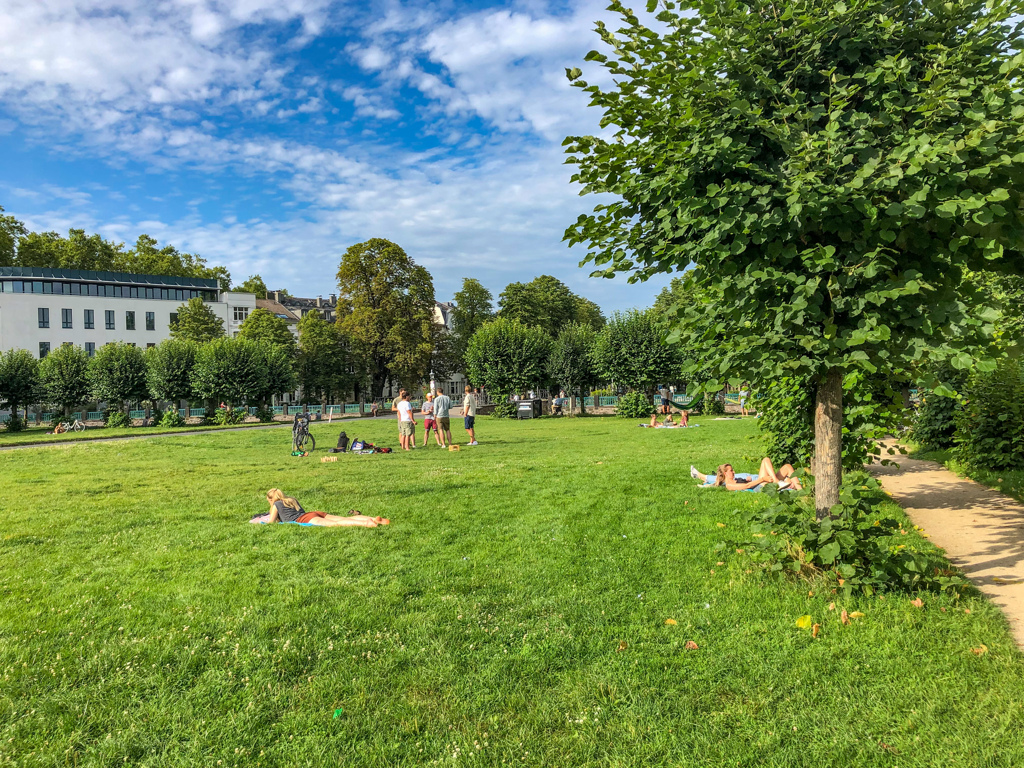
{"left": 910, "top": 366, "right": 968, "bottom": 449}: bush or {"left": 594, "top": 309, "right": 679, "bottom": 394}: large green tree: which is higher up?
{"left": 594, "top": 309, "right": 679, "bottom": 394}: large green tree

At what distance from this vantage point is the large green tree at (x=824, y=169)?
164 inches

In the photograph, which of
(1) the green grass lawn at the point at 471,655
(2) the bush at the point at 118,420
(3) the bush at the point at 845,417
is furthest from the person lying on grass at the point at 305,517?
(2) the bush at the point at 118,420

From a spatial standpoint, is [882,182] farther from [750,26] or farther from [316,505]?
[316,505]

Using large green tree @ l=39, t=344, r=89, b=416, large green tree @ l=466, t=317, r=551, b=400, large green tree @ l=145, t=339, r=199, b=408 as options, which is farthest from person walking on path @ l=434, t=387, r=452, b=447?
large green tree @ l=39, t=344, r=89, b=416

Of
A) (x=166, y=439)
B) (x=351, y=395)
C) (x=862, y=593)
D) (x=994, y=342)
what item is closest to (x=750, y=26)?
(x=994, y=342)

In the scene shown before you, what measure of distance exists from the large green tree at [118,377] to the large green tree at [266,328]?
46.6 ft

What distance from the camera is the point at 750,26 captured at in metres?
4.57

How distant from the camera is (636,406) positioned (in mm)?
39500

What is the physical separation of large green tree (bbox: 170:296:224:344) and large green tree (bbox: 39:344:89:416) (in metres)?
15.7

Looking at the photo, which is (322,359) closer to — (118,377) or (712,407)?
(118,377)

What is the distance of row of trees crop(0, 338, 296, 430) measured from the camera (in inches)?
1708

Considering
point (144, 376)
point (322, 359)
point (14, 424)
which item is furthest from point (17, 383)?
→ point (322, 359)

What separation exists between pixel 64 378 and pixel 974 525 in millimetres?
55202

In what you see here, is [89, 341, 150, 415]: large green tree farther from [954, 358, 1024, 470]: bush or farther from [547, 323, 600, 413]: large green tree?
[954, 358, 1024, 470]: bush
